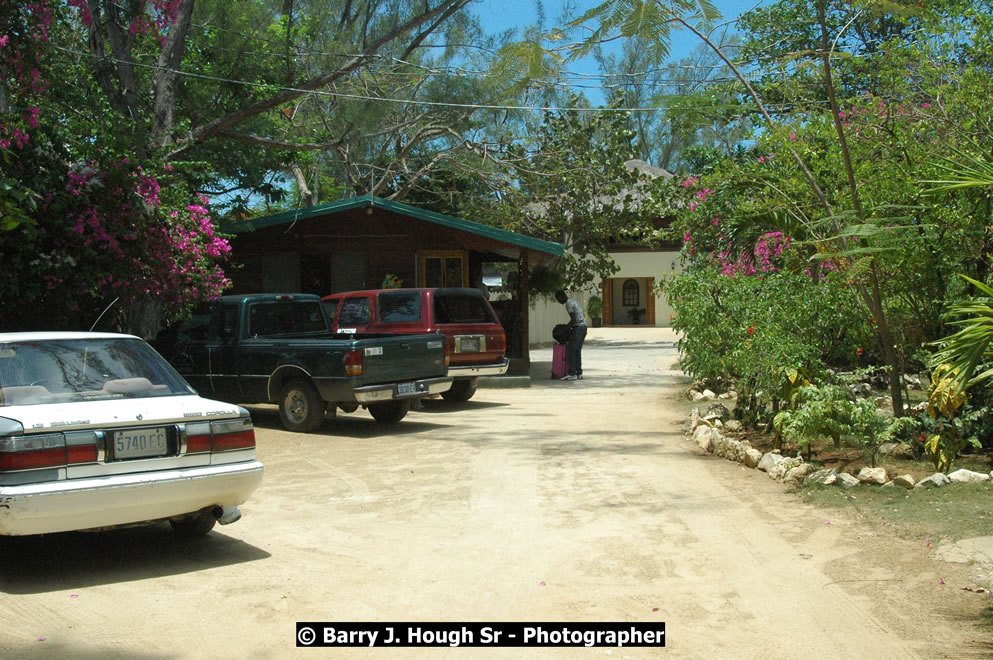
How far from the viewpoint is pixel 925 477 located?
26.5 feet

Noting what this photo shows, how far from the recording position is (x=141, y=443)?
19.5 ft

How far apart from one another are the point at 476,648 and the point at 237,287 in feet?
62.6

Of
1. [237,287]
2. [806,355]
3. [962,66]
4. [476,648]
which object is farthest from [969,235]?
[237,287]

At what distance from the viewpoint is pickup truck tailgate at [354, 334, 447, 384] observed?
1168cm

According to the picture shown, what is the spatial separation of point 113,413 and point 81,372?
839 mm

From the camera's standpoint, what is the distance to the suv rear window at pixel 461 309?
51.2 ft

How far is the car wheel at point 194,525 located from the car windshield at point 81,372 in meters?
0.93

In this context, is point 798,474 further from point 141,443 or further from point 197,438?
point 141,443

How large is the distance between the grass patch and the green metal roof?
11751mm

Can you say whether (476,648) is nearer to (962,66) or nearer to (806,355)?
(806,355)

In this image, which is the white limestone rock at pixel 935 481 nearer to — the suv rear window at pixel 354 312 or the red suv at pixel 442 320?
the red suv at pixel 442 320

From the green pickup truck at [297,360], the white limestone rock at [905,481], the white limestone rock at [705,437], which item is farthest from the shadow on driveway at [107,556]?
the white limestone rock at [705,437]

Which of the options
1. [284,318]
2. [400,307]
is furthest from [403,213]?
[284,318]

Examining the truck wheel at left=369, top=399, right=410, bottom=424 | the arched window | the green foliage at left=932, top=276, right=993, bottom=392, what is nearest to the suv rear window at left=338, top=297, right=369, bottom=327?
the truck wheel at left=369, top=399, right=410, bottom=424
